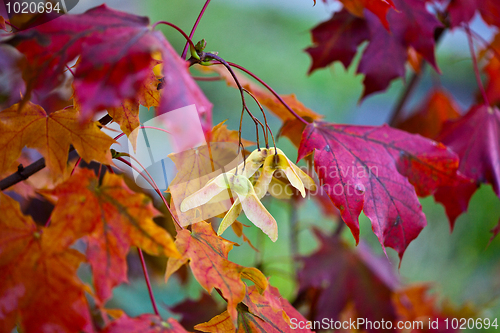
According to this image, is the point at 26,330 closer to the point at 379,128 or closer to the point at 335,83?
the point at 379,128

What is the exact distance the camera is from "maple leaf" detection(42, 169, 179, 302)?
320mm

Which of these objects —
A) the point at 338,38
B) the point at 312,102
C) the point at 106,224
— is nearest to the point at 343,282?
the point at 338,38

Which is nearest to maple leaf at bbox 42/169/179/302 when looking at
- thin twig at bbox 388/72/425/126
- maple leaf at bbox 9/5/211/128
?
maple leaf at bbox 9/5/211/128

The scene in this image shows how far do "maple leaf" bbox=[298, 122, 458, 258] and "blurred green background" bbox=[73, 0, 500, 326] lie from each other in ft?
3.92

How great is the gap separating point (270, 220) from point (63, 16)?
295 mm

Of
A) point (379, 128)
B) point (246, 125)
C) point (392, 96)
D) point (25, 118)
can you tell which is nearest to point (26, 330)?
point (25, 118)

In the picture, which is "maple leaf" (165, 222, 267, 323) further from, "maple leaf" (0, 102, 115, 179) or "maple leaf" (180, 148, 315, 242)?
"maple leaf" (0, 102, 115, 179)

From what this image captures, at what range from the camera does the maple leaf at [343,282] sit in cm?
84

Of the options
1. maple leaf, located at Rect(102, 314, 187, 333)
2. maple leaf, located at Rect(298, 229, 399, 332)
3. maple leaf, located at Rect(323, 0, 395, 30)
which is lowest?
maple leaf, located at Rect(298, 229, 399, 332)

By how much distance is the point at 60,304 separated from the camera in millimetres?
312

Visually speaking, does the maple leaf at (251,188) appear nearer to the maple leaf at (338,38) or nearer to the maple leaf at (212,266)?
A: the maple leaf at (212,266)

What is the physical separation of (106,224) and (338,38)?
61cm

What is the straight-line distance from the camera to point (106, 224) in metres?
0.34

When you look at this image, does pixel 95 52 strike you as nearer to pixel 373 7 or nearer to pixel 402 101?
pixel 373 7
